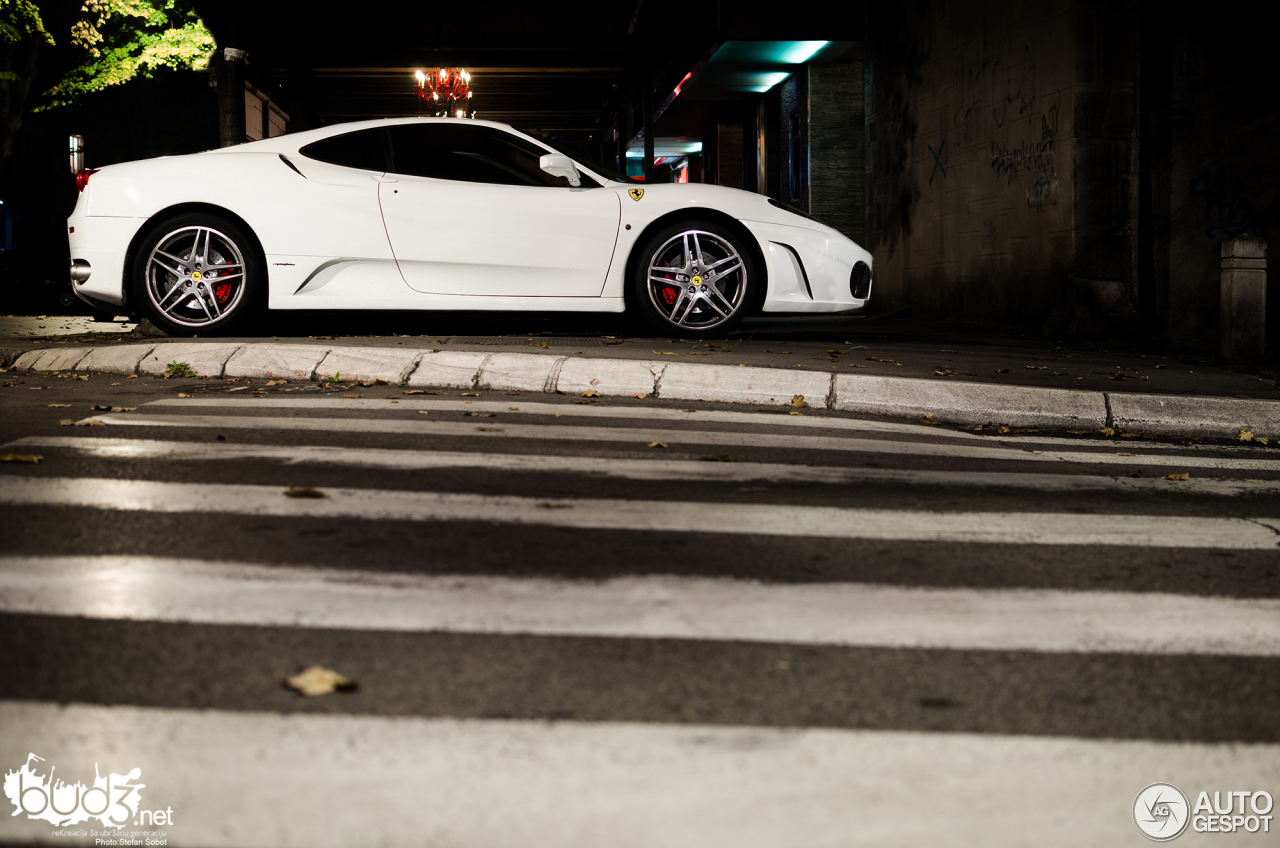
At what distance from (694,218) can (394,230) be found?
81.3 inches

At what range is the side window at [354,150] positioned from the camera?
300 inches

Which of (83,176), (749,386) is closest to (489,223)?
(749,386)

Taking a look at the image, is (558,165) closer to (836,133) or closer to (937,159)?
(937,159)

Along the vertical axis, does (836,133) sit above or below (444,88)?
below

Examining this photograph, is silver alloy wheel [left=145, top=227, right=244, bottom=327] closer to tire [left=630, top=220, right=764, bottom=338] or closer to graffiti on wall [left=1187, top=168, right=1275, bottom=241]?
tire [left=630, top=220, right=764, bottom=338]

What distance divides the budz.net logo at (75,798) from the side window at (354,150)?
247 inches

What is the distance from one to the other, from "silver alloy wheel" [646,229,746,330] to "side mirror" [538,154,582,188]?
0.81m

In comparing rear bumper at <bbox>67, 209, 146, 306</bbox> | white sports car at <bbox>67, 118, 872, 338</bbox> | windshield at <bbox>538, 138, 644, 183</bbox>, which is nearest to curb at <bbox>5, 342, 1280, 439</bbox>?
white sports car at <bbox>67, 118, 872, 338</bbox>

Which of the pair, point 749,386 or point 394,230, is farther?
point 394,230

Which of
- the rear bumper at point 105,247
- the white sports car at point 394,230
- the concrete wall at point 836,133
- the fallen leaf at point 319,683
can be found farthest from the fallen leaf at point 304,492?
the concrete wall at point 836,133

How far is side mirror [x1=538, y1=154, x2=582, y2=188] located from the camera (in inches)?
291

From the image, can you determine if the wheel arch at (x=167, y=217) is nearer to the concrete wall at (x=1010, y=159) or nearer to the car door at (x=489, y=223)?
the car door at (x=489, y=223)

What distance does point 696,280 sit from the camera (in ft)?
25.9

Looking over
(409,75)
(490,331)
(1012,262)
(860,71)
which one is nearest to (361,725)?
(490,331)
